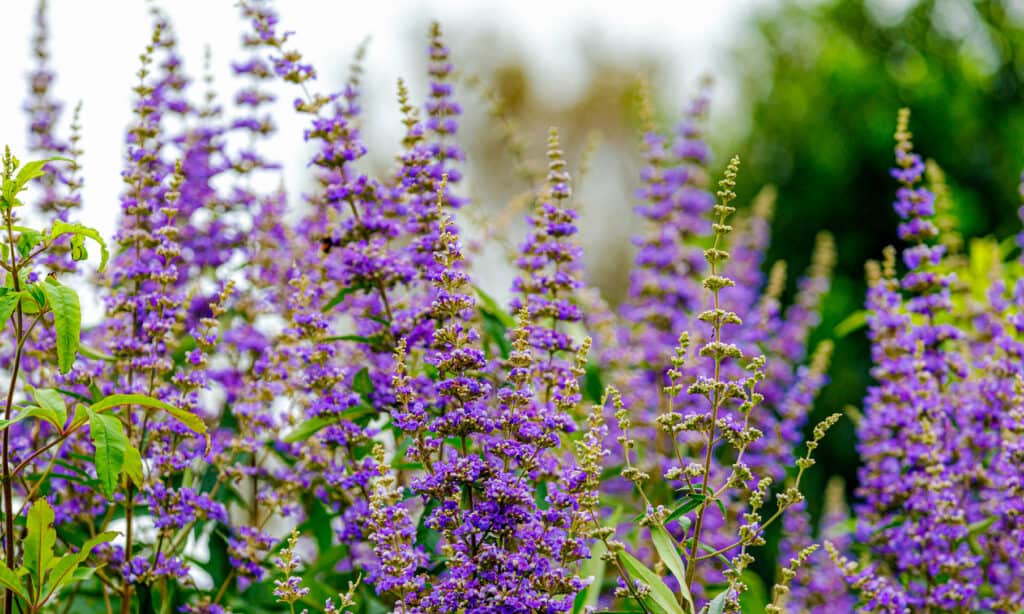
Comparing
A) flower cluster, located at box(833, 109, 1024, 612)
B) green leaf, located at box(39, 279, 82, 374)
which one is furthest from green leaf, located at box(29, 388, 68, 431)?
flower cluster, located at box(833, 109, 1024, 612)

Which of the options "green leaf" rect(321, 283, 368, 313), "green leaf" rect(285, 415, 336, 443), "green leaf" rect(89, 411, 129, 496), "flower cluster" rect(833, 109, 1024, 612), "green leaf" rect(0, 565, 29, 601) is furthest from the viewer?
"flower cluster" rect(833, 109, 1024, 612)

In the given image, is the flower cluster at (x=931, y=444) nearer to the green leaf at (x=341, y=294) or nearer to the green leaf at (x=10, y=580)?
the green leaf at (x=341, y=294)

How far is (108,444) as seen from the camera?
240 centimetres

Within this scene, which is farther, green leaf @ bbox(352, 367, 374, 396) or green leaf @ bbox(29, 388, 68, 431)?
green leaf @ bbox(352, 367, 374, 396)

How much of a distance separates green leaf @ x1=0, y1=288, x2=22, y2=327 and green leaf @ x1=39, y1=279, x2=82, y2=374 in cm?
6

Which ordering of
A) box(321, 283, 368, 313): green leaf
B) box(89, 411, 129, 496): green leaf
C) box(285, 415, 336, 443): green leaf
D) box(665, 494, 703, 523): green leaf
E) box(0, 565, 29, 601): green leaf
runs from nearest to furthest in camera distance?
1. box(89, 411, 129, 496): green leaf
2. box(0, 565, 29, 601): green leaf
3. box(665, 494, 703, 523): green leaf
4. box(285, 415, 336, 443): green leaf
5. box(321, 283, 368, 313): green leaf

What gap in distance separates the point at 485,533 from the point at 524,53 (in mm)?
19731

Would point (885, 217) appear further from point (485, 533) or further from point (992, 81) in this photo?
point (485, 533)

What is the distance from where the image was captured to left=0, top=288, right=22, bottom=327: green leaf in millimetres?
2396

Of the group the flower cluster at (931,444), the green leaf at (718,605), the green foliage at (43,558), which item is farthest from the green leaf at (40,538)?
the flower cluster at (931,444)

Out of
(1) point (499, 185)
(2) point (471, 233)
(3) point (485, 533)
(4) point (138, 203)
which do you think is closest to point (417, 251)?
(4) point (138, 203)

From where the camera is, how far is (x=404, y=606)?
8.43ft

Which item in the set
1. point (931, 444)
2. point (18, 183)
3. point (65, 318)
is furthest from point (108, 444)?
point (931, 444)

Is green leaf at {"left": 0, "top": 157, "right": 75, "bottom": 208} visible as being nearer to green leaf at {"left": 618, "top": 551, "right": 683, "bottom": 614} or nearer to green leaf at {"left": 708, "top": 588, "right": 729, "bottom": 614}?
green leaf at {"left": 618, "top": 551, "right": 683, "bottom": 614}
